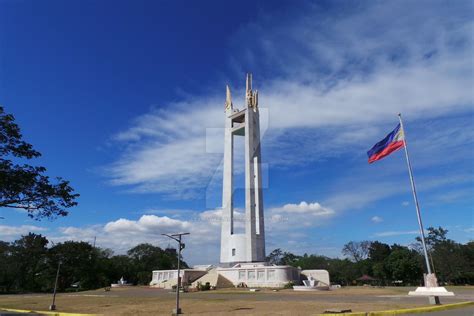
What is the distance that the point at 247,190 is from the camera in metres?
50.0

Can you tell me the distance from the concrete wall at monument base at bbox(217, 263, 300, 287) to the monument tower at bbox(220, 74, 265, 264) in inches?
176

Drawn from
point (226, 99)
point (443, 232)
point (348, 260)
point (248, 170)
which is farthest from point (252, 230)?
point (348, 260)

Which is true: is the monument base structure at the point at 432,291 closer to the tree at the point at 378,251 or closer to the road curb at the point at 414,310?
the road curb at the point at 414,310

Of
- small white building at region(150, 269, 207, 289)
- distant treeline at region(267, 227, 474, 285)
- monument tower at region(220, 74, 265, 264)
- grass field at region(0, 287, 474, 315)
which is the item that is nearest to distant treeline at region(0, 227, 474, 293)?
distant treeline at region(267, 227, 474, 285)

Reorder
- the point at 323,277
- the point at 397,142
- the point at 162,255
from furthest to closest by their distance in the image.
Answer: the point at 162,255, the point at 323,277, the point at 397,142

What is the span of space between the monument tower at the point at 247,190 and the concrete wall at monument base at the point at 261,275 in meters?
4.47

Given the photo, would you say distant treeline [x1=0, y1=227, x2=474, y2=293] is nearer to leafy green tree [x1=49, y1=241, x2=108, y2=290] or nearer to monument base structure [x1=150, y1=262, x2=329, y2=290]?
leafy green tree [x1=49, y1=241, x2=108, y2=290]

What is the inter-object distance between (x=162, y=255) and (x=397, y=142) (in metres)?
68.4

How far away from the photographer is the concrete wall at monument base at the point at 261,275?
39406mm

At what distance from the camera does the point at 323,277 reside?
143 feet

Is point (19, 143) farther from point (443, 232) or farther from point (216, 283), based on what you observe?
point (443, 232)

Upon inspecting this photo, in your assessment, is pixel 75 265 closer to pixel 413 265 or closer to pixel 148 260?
pixel 148 260

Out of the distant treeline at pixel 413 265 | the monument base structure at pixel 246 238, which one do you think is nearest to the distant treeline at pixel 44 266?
the monument base structure at pixel 246 238

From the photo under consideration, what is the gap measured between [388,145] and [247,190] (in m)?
32.7
